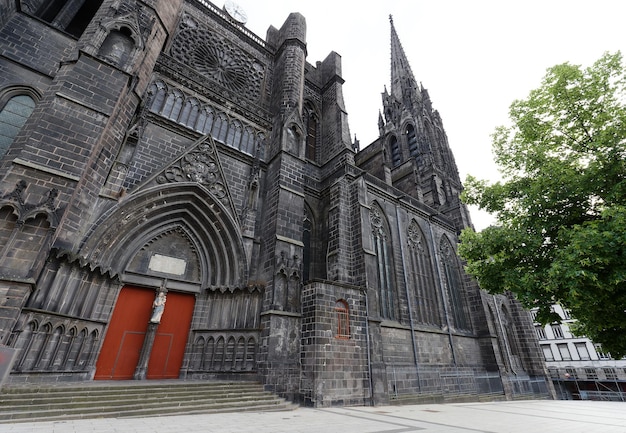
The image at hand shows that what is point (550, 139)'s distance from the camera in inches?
320

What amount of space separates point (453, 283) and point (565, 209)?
11.3m

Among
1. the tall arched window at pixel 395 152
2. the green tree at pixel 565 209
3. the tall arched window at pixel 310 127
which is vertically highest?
the tall arched window at pixel 395 152

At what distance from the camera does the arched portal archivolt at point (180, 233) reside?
8859mm

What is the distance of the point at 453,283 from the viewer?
1764cm

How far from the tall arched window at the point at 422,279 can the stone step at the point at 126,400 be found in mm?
9355

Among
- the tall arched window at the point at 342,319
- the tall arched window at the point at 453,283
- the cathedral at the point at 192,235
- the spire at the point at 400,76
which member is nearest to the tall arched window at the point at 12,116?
the cathedral at the point at 192,235

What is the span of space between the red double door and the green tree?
30.5 ft

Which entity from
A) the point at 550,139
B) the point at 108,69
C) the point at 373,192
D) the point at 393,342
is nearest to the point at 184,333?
the point at 393,342

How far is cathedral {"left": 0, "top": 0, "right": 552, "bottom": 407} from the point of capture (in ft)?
24.0

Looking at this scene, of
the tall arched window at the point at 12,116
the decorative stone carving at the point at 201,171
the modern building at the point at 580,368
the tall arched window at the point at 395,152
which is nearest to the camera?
the tall arched window at the point at 12,116

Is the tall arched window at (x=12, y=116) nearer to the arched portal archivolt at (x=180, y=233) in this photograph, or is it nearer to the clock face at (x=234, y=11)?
the arched portal archivolt at (x=180, y=233)

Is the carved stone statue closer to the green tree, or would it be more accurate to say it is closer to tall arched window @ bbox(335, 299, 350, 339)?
tall arched window @ bbox(335, 299, 350, 339)

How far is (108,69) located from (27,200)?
500 centimetres

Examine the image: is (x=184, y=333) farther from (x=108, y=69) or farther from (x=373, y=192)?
(x=373, y=192)
